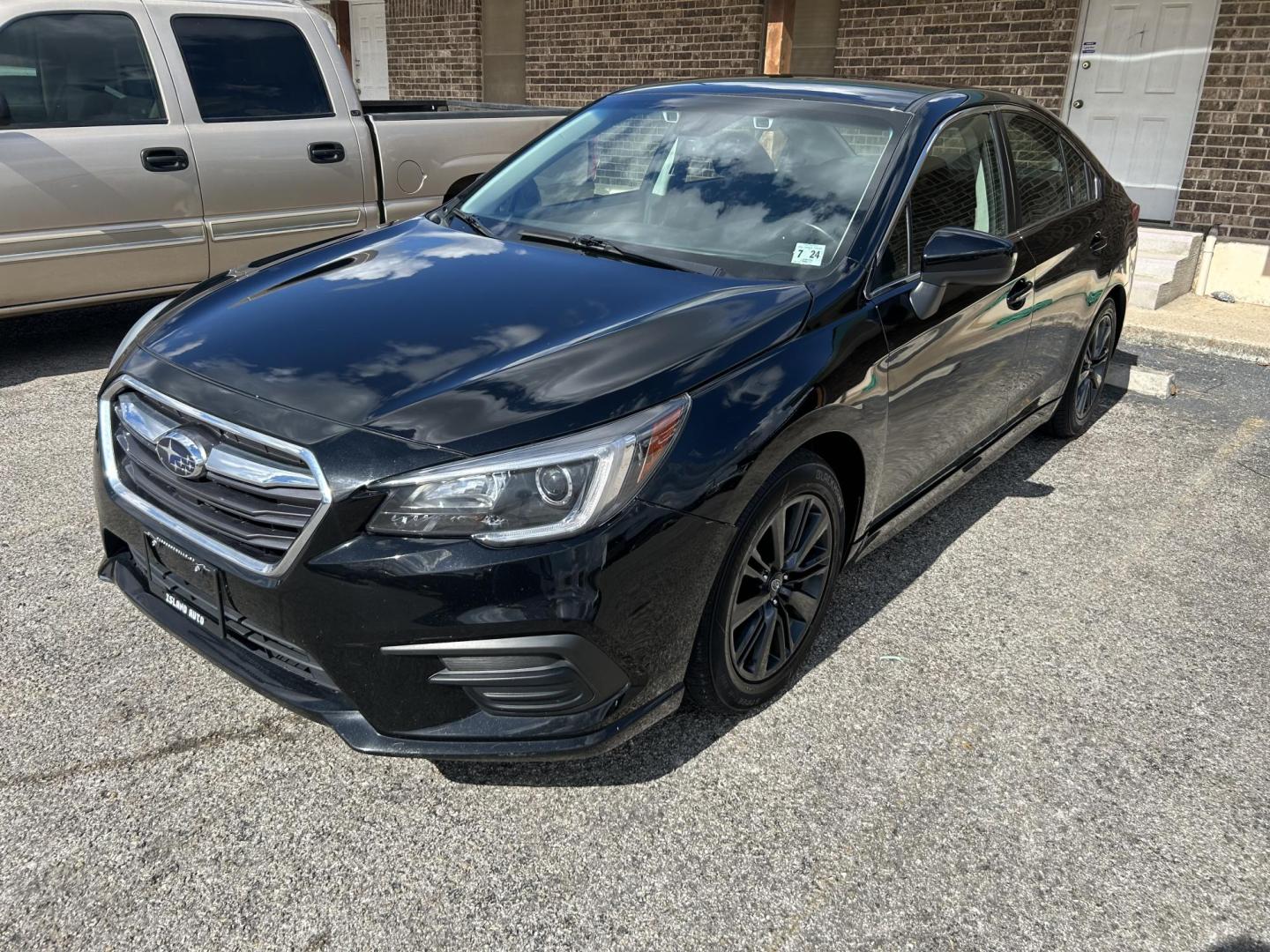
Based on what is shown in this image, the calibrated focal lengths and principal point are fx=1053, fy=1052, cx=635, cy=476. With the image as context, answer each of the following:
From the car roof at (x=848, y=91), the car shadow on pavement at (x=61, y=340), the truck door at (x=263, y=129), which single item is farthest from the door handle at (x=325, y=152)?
the car roof at (x=848, y=91)

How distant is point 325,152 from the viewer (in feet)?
20.5

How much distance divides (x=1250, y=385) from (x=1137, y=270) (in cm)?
207

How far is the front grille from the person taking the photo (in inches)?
91.0

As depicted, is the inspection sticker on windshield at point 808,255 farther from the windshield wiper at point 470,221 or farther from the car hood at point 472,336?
the windshield wiper at point 470,221

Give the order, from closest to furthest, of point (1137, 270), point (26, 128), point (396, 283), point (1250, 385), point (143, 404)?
1. point (143, 404)
2. point (396, 283)
3. point (26, 128)
4. point (1250, 385)
5. point (1137, 270)

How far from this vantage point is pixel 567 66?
1331cm

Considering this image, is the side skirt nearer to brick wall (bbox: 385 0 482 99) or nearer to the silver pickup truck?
the silver pickup truck

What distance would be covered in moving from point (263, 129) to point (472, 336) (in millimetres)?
4099

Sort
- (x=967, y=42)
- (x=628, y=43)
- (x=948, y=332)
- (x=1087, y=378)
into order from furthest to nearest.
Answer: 1. (x=628, y=43)
2. (x=967, y=42)
3. (x=1087, y=378)
4. (x=948, y=332)

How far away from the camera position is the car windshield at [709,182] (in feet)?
10.7

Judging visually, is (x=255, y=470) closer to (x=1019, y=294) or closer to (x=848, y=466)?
(x=848, y=466)

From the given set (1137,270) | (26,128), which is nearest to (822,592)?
(26,128)

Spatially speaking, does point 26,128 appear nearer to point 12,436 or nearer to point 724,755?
point 12,436

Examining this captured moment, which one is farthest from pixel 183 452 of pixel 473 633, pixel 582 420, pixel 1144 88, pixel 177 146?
pixel 1144 88
